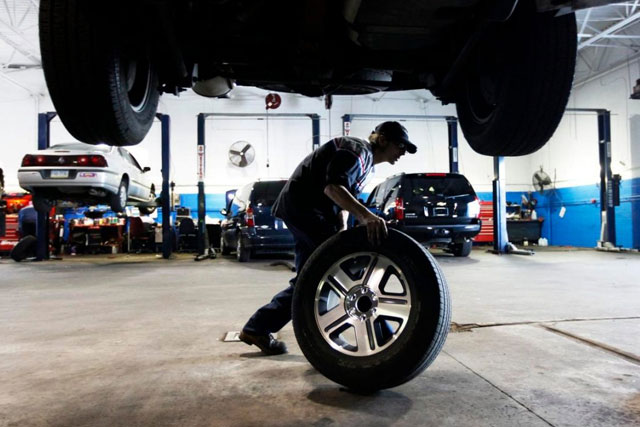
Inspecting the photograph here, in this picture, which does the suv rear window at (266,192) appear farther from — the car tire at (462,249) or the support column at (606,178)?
the support column at (606,178)

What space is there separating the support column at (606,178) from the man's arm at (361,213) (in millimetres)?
11030

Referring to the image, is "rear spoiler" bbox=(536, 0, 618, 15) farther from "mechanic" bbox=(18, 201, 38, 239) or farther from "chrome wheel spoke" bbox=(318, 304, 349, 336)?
"mechanic" bbox=(18, 201, 38, 239)

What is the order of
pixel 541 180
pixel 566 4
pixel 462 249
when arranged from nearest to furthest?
pixel 566 4
pixel 462 249
pixel 541 180

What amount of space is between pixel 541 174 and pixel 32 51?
53.5 feet

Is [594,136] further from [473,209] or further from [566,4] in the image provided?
[566,4]

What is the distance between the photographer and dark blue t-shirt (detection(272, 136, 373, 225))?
198 cm

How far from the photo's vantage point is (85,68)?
1.93 m

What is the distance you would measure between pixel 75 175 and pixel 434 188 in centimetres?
588

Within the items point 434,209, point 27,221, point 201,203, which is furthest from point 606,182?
point 27,221

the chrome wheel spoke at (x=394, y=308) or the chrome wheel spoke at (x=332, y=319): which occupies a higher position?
the chrome wheel spoke at (x=394, y=308)

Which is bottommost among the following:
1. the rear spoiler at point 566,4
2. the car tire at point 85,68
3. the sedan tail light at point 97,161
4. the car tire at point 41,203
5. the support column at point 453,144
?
the car tire at point 41,203

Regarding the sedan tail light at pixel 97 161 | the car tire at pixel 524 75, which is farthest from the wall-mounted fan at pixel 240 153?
the car tire at pixel 524 75

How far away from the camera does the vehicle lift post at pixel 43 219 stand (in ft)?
29.5

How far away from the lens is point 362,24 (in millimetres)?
1944
